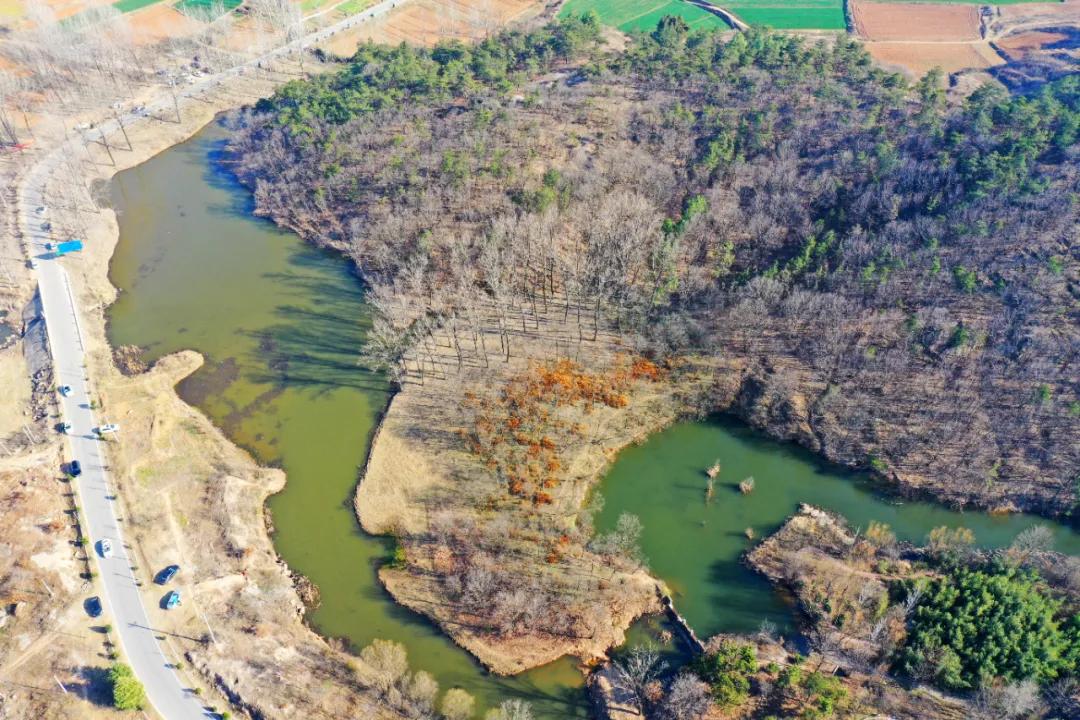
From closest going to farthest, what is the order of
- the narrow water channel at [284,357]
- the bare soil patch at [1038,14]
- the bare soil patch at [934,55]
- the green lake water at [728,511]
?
the narrow water channel at [284,357], the green lake water at [728,511], the bare soil patch at [934,55], the bare soil patch at [1038,14]

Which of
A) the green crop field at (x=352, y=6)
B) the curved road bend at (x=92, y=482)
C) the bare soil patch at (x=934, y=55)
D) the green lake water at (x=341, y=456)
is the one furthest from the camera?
the green crop field at (x=352, y=6)

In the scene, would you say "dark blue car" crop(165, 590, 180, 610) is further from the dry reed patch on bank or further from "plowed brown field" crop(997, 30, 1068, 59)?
"plowed brown field" crop(997, 30, 1068, 59)

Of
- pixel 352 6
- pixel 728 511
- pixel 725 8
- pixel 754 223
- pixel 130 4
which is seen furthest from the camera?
pixel 352 6

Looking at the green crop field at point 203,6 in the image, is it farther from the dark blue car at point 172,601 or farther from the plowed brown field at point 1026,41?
the plowed brown field at point 1026,41

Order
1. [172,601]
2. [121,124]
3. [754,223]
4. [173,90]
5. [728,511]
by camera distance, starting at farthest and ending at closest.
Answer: [173,90], [121,124], [754,223], [728,511], [172,601]

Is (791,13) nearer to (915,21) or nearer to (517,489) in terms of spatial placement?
(915,21)

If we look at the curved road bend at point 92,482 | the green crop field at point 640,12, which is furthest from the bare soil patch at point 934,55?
the curved road bend at point 92,482

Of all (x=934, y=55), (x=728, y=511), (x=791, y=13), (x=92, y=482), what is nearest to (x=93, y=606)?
(x=92, y=482)
